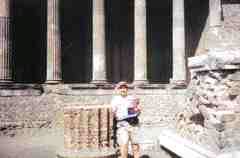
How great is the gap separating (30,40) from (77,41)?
319 cm

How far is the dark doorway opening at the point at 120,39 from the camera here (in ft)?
88.1

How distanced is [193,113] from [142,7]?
50.6ft

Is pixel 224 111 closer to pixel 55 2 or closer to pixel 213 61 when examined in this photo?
pixel 213 61

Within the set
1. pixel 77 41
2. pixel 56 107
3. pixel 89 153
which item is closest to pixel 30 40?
pixel 77 41

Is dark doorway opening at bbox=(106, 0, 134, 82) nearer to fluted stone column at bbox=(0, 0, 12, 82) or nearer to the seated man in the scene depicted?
A: fluted stone column at bbox=(0, 0, 12, 82)

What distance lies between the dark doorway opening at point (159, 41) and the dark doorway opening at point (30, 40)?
26.2 feet

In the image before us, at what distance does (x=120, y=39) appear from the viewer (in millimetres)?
27188

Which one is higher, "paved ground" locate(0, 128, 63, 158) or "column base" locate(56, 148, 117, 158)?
"column base" locate(56, 148, 117, 158)

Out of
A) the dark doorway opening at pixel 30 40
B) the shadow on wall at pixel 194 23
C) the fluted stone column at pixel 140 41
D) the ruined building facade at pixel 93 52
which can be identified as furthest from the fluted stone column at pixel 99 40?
the shadow on wall at pixel 194 23

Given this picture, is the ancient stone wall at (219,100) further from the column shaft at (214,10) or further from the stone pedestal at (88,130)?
the column shaft at (214,10)

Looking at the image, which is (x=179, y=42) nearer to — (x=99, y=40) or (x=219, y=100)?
(x=99, y=40)

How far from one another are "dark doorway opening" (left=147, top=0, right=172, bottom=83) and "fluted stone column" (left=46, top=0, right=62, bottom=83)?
10.6 meters

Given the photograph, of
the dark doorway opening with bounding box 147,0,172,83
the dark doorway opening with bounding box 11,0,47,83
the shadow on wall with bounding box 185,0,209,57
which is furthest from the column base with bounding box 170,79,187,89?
the dark doorway opening with bounding box 11,0,47,83

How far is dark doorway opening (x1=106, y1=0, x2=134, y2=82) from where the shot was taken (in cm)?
2686
